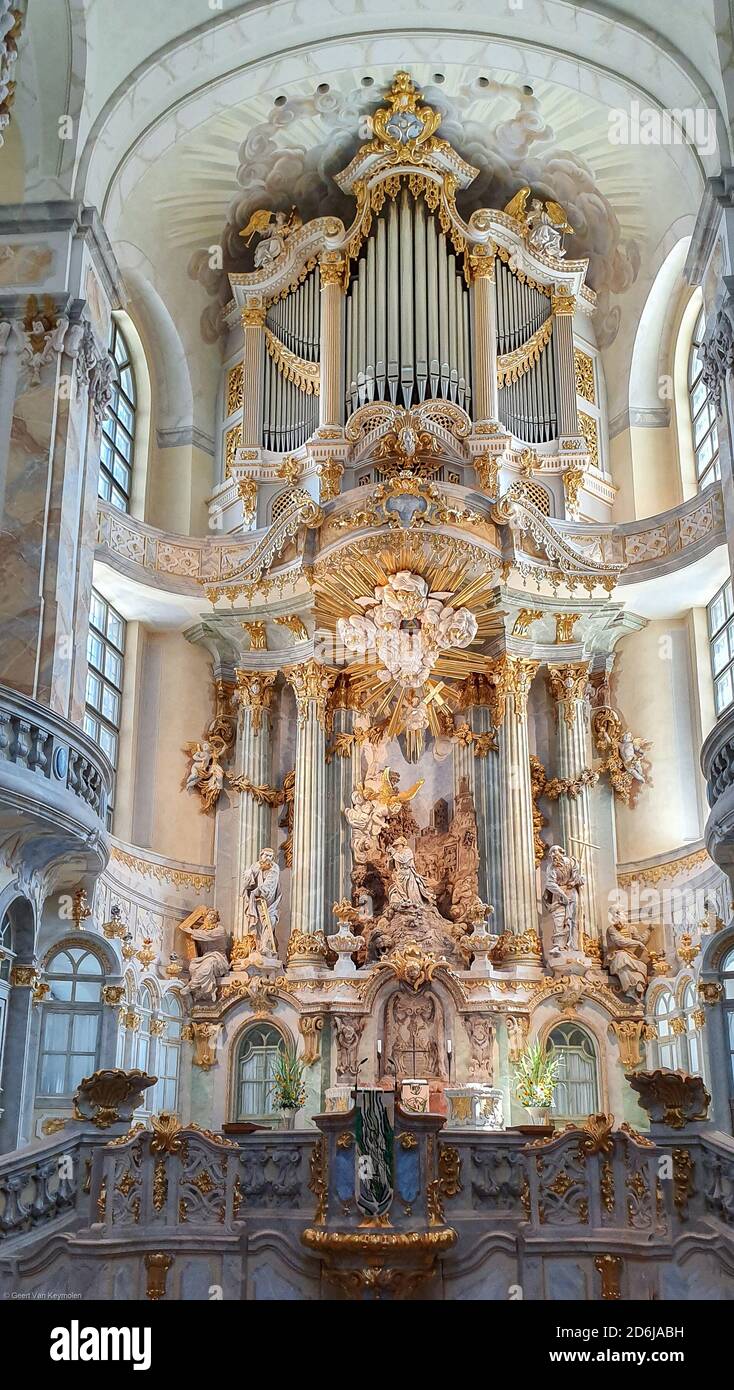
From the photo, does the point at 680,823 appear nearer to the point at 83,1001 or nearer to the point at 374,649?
→ the point at 374,649

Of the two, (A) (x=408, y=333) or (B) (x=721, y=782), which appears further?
(A) (x=408, y=333)

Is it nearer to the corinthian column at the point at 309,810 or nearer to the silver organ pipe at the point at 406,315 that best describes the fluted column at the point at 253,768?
the corinthian column at the point at 309,810

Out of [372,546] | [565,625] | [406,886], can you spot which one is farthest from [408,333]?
[406,886]

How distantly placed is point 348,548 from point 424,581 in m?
1.34

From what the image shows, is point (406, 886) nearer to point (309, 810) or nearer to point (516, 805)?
point (309, 810)

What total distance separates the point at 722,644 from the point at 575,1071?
700cm

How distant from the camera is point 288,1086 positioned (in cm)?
1789

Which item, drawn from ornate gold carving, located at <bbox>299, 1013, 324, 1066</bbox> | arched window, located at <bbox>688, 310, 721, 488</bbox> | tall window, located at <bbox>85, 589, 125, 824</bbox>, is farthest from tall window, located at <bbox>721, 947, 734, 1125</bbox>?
tall window, located at <bbox>85, 589, 125, 824</bbox>

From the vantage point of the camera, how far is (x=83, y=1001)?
59.5 feet

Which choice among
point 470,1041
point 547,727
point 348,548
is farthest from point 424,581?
point 470,1041

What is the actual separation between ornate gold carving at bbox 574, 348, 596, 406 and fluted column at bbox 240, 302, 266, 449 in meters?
5.55

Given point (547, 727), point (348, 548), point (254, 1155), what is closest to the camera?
point (254, 1155)

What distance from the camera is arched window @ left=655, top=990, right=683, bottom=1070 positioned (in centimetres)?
1898

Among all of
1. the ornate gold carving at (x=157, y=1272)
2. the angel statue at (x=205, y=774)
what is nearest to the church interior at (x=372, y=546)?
the angel statue at (x=205, y=774)
